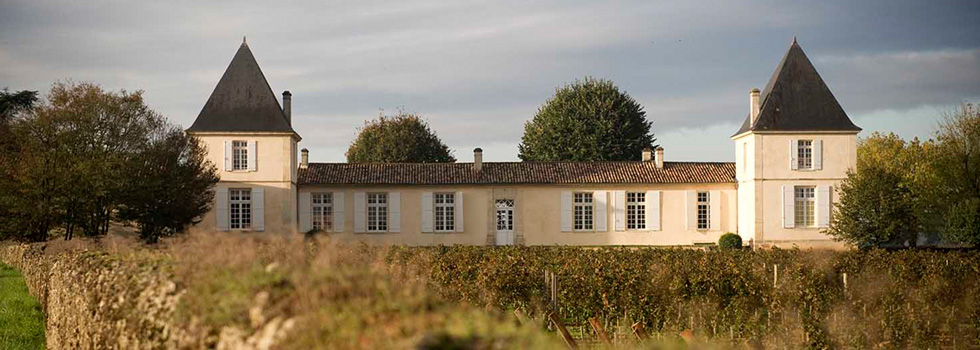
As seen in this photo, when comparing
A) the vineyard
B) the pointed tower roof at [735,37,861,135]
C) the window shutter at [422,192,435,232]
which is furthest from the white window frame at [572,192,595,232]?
the vineyard

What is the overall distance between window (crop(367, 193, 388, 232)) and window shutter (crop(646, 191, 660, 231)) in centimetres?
839

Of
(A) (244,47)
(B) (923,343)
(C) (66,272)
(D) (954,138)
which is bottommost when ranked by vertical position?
(B) (923,343)

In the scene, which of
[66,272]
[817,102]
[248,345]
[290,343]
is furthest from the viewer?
[817,102]

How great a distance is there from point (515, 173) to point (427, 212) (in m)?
3.16

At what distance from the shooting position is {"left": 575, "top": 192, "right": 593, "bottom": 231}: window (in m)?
30.8

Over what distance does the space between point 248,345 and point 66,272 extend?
17.5 feet

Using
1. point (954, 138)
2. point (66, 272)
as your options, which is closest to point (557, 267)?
point (66, 272)

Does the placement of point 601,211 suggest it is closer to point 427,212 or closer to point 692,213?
point 692,213

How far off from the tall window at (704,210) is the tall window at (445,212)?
7.90 metres

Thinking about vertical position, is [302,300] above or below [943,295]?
above

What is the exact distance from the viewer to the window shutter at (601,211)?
30.8 meters

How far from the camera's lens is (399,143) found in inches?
1811

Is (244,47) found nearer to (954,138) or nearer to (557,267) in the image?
(557,267)

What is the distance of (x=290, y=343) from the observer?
273 centimetres
